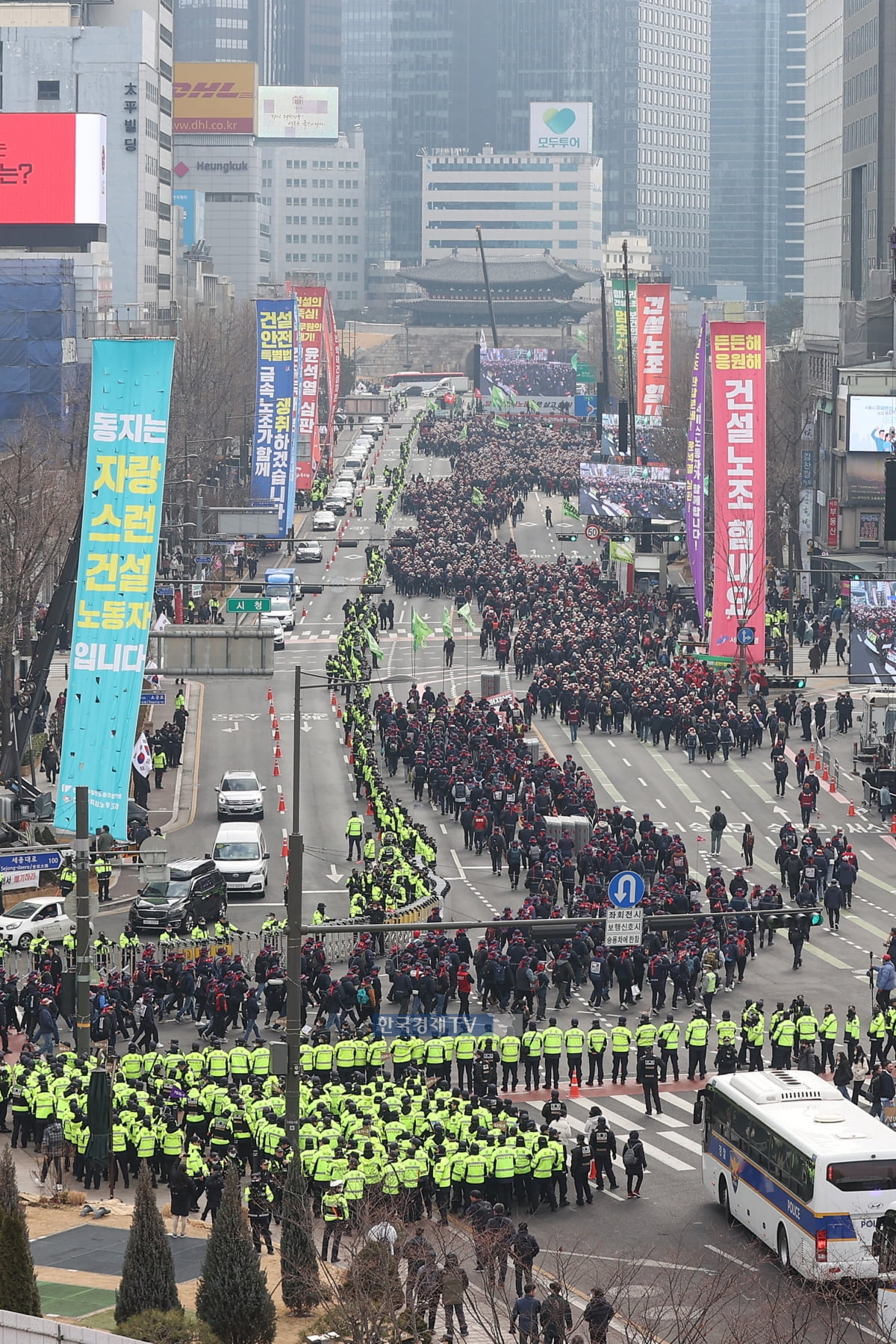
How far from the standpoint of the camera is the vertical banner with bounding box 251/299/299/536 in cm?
9600

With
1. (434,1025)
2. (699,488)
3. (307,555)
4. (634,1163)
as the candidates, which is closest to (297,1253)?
(634,1163)

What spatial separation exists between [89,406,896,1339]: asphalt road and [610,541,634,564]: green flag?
7.00 metres

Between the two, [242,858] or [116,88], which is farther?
[116,88]

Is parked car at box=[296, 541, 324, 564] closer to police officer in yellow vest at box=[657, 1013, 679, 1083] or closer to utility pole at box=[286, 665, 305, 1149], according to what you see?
police officer in yellow vest at box=[657, 1013, 679, 1083]

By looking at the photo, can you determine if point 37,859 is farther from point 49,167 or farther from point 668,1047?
point 49,167

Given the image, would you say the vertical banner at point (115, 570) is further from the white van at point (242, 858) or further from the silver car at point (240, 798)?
the silver car at point (240, 798)

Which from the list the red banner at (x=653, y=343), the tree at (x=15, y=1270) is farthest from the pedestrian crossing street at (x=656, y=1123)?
the red banner at (x=653, y=343)

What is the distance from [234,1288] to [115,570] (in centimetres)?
2671

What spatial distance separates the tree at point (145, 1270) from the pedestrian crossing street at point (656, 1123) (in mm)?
10324

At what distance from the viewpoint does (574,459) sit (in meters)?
145

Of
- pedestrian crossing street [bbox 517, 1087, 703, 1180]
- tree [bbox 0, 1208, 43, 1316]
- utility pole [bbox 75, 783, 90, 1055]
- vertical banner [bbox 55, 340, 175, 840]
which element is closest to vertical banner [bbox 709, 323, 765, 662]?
vertical banner [bbox 55, 340, 175, 840]

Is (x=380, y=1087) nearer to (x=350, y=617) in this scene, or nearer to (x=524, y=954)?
(x=524, y=954)

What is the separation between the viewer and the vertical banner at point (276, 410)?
96000 millimetres

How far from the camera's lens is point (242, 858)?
175 ft
